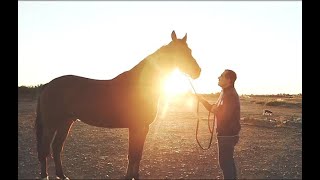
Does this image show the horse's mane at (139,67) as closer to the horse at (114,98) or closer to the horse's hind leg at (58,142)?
the horse at (114,98)

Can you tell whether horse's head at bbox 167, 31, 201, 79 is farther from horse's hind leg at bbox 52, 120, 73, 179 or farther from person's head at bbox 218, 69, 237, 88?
horse's hind leg at bbox 52, 120, 73, 179

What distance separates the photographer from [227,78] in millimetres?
6422

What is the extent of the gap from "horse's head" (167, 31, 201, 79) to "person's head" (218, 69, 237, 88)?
3.42 feet

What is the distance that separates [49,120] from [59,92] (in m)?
0.59

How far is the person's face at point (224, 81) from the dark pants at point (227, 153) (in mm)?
897

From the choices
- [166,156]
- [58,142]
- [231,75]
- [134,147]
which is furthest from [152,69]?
[166,156]

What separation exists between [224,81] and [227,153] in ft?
4.04

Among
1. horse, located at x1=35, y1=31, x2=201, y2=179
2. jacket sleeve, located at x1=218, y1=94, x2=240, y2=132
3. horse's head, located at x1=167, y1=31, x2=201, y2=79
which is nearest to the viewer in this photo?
jacket sleeve, located at x1=218, y1=94, x2=240, y2=132

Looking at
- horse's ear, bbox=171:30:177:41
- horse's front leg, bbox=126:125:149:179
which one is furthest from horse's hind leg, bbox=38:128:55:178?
horse's ear, bbox=171:30:177:41

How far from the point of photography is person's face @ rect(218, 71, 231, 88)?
253 inches

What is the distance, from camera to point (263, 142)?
497 inches

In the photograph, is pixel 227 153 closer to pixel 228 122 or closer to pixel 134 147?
pixel 228 122

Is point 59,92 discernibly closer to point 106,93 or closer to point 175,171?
point 106,93
